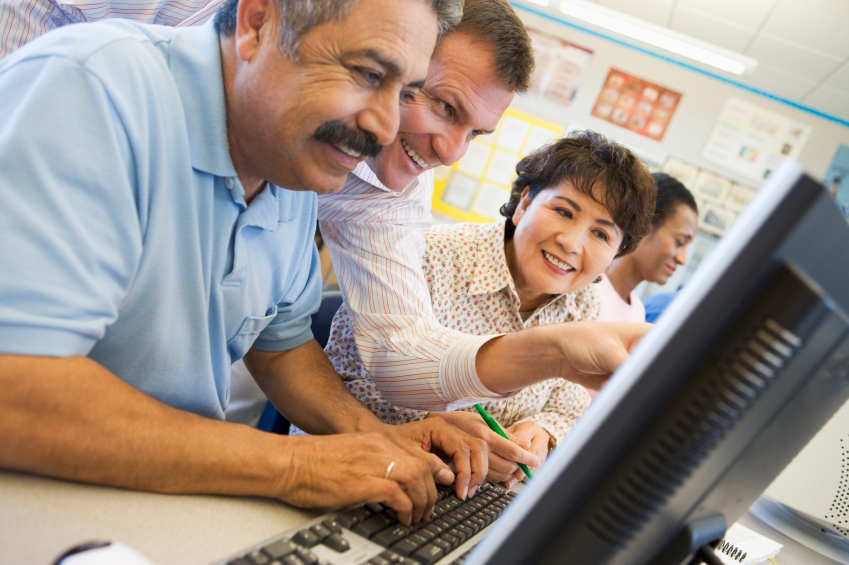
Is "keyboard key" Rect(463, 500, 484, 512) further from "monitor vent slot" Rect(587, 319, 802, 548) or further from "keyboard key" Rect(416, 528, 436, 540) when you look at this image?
"monitor vent slot" Rect(587, 319, 802, 548)

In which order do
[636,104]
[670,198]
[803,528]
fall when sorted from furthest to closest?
[636,104] < [670,198] < [803,528]

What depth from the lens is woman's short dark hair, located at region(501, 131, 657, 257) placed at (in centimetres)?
145

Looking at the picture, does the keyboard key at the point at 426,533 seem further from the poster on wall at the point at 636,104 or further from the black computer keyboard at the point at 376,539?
the poster on wall at the point at 636,104

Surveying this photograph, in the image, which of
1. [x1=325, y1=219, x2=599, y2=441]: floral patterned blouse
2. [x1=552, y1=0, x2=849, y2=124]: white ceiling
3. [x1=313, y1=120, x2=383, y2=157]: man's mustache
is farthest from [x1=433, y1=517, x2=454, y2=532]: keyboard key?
[x1=552, y1=0, x2=849, y2=124]: white ceiling

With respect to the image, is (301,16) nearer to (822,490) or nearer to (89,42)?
(89,42)

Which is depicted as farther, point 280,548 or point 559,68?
point 559,68

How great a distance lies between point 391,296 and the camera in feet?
3.70

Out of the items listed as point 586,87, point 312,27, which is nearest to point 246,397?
point 312,27

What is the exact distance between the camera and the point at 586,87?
13.9 ft

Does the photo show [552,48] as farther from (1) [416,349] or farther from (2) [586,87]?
(1) [416,349]

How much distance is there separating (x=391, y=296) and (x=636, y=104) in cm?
365

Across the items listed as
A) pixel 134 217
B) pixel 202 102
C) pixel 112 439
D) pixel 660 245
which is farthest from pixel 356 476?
pixel 660 245

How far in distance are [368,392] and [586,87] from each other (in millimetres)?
3584

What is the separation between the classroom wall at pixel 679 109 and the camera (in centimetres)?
414
